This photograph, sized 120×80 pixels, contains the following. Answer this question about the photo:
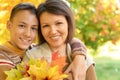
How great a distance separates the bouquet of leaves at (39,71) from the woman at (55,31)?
8.8 inches

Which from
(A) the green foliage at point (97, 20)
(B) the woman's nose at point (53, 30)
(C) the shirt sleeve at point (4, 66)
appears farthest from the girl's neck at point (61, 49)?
(A) the green foliage at point (97, 20)

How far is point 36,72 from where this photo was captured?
6.34 ft

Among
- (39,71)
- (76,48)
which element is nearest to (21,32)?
(76,48)

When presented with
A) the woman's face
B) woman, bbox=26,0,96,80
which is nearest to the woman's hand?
woman, bbox=26,0,96,80

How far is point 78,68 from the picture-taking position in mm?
2322

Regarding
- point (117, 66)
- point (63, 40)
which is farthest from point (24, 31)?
point (117, 66)

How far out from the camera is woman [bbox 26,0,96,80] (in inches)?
90.0

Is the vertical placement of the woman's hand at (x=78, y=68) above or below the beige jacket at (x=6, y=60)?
below

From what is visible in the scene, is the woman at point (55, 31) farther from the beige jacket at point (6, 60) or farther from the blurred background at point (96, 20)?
the blurred background at point (96, 20)

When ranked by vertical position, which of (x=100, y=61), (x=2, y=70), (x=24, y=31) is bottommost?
(x=100, y=61)

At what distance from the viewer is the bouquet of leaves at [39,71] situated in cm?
193

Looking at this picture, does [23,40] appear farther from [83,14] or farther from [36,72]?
[83,14]

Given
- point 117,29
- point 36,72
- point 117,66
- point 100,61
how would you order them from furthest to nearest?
point 100,61 → point 117,66 → point 117,29 → point 36,72

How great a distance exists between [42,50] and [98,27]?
390 cm
